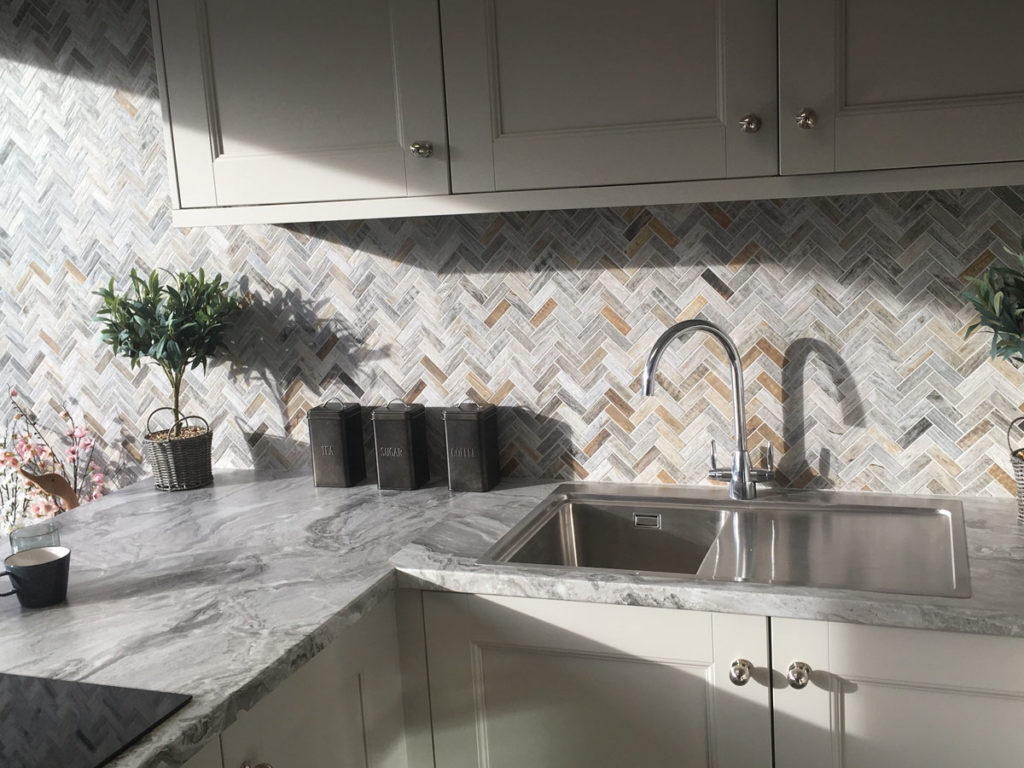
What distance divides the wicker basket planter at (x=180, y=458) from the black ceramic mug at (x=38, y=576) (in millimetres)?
678

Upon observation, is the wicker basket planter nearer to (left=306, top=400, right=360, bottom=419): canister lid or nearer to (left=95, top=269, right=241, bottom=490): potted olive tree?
(left=95, top=269, right=241, bottom=490): potted olive tree

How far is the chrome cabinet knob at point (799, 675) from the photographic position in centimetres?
151

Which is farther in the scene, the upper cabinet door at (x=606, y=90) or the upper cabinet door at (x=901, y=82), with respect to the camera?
the upper cabinet door at (x=606, y=90)

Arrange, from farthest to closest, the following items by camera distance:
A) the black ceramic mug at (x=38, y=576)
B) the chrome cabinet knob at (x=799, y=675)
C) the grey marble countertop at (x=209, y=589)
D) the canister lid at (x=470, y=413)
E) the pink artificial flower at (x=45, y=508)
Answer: the pink artificial flower at (x=45, y=508), the canister lid at (x=470, y=413), the black ceramic mug at (x=38, y=576), the chrome cabinet knob at (x=799, y=675), the grey marble countertop at (x=209, y=589)

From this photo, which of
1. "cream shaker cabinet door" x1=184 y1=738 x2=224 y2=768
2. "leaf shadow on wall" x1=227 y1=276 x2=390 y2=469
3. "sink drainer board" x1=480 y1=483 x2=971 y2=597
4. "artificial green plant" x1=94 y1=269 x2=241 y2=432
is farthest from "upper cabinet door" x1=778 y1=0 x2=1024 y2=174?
"artificial green plant" x1=94 y1=269 x2=241 y2=432

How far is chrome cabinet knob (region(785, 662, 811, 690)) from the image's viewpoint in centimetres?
151

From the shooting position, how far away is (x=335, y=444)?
2.26 meters

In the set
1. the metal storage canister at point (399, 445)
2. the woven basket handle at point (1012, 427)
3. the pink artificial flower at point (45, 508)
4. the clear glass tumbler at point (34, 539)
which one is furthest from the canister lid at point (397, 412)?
the woven basket handle at point (1012, 427)

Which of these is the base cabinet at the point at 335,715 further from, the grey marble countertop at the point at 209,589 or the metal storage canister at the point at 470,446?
the metal storage canister at the point at 470,446

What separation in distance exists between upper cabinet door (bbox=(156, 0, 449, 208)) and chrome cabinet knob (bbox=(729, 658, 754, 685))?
100 cm

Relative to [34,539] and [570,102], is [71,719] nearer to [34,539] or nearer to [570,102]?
[34,539]

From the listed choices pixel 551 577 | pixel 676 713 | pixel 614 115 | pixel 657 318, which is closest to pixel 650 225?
pixel 657 318

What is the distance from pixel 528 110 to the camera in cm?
178

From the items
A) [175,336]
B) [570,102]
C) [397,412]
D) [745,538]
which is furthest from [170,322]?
[745,538]
